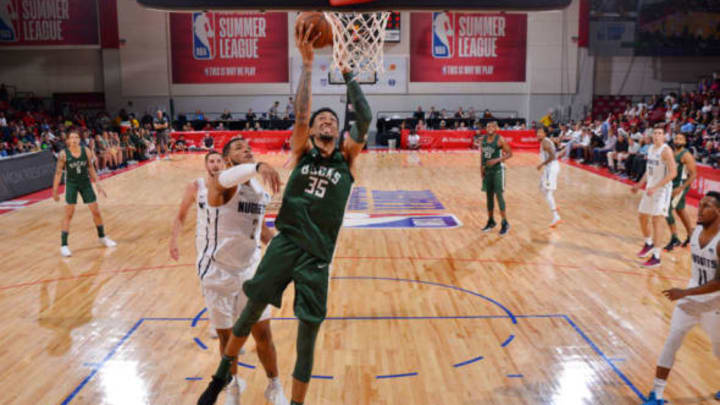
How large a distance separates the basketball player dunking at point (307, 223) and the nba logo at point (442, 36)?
87.9 feet

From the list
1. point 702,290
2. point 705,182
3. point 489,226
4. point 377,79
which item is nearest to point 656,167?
point 489,226

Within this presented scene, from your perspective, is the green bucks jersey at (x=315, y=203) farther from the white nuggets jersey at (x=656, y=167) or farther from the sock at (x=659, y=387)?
the white nuggets jersey at (x=656, y=167)

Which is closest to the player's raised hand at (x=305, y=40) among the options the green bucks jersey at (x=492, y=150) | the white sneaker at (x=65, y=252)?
the white sneaker at (x=65, y=252)

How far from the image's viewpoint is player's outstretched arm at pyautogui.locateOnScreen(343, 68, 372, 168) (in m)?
3.39

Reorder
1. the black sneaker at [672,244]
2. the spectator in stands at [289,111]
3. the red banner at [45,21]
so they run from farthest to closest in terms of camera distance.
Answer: the red banner at [45,21] → the spectator in stands at [289,111] → the black sneaker at [672,244]

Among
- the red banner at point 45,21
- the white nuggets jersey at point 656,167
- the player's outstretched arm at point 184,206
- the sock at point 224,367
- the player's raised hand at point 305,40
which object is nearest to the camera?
the player's raised hand at point 305,40

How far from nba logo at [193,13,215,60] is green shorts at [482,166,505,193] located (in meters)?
22.1

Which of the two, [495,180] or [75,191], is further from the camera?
[495,180]

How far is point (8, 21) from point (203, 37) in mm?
8757

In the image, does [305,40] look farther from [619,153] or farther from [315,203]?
[619,153]

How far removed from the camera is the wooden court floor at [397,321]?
4559 millimetres

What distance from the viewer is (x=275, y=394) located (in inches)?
161

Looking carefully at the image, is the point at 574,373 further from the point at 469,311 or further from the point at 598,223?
the point at 598,223

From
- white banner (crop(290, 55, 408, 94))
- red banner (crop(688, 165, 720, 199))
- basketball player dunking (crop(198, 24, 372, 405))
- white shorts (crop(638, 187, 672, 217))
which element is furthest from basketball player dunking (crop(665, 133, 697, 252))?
white banner (crop(290, 55, 408, 94))
